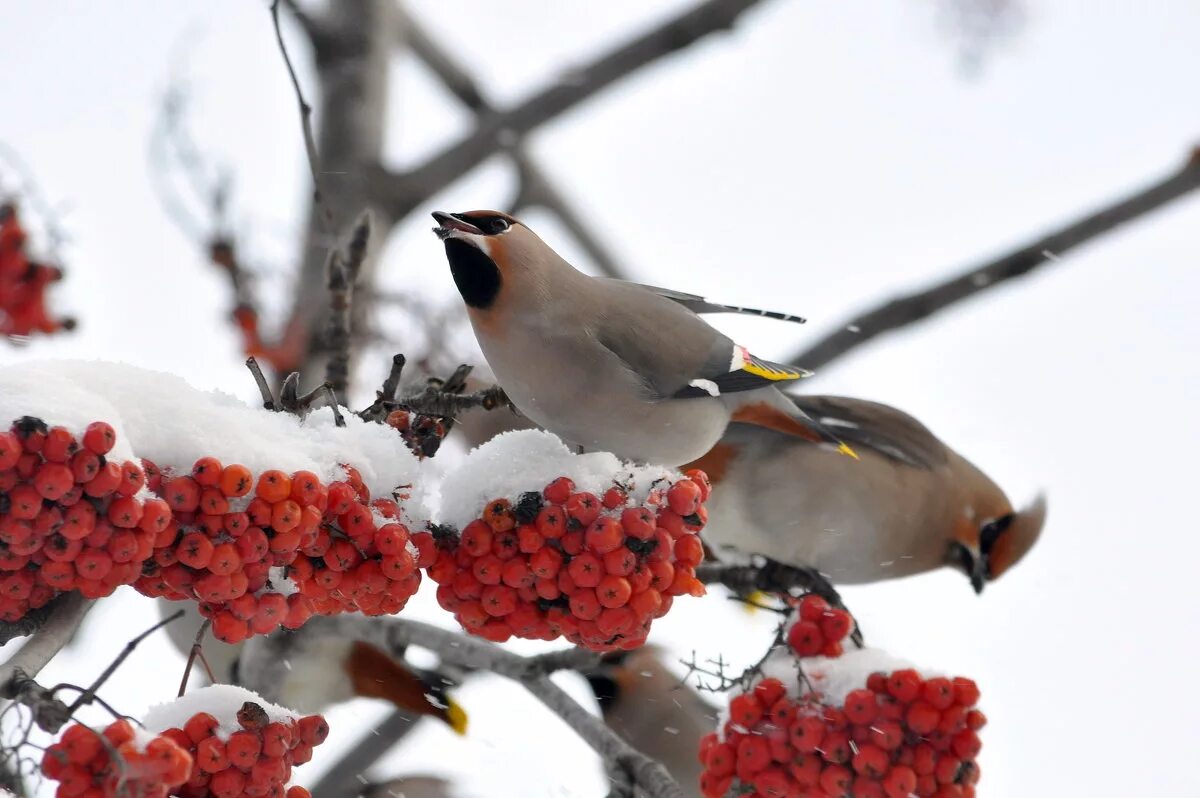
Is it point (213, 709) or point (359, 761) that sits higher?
point (359, 761)

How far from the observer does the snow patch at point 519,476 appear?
2.04m

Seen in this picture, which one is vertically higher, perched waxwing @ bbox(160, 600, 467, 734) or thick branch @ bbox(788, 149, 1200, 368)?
thick branch @ bbox(788, 149, 1200, 368)

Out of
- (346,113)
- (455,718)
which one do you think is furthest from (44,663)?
(346,113)

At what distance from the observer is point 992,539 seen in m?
4.46

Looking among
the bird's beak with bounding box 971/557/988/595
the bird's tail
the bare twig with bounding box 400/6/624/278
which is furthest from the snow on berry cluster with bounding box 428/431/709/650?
the bare twig with bounding box 400/6/624/278

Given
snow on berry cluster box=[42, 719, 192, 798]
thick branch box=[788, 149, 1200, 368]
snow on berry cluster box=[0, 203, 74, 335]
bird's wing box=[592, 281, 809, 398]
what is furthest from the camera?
thick branch box=[788, 149, 1200, 368]

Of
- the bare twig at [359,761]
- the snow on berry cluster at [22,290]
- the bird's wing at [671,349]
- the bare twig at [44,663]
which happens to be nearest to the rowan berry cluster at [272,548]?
the bare twig at [44,663]

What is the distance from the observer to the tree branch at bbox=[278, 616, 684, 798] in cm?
279

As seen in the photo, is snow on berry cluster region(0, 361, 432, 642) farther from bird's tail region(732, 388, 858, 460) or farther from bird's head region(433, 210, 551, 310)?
bird's tail region(732, 388, 858, 460)

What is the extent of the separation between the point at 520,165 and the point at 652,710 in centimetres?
244

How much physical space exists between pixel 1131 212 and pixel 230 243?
285cm

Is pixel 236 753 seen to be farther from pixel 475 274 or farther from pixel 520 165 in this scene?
pixel 520 165

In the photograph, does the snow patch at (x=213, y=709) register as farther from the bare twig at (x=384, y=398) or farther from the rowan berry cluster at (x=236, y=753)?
the bare twig at (x=384, y=398)

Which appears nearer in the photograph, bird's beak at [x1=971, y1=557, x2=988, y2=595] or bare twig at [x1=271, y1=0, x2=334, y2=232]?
bare twig at [x1=271, y1=0, x2=334, y2=232]
